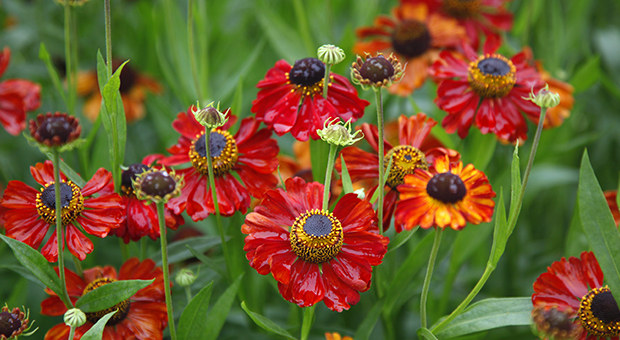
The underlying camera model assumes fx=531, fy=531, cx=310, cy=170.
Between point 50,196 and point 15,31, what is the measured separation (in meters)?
0.87

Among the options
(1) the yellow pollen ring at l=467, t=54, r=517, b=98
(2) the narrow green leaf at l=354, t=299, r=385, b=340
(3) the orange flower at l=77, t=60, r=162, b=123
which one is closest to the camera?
(2) the narrow green leaf at l=354, t=299, r=385, b=340

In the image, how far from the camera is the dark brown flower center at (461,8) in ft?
4.15

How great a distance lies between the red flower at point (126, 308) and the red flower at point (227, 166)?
105 millimetres

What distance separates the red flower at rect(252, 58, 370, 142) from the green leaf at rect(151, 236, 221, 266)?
0.61 ft

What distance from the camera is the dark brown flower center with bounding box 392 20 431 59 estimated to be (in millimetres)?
1139

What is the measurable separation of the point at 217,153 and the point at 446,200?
0.33 metres

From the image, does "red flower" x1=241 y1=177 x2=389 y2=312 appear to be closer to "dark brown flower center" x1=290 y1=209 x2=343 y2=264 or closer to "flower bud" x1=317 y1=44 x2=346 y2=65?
"dark brown flower center" x1=290 y1=209 x2=343 y2=264

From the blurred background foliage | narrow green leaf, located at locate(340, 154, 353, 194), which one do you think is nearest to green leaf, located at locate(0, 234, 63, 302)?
the blurred background foliage

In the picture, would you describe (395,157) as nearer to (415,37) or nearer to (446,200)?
(446,200)

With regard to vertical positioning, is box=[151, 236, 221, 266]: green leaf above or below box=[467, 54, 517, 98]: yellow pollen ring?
below

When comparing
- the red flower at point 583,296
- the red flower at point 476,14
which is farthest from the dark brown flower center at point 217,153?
the red flower at point 476,14

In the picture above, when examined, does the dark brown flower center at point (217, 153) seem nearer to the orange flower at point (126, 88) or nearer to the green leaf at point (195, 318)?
the green leaf at point (195, 318)

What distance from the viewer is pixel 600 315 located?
0.63m

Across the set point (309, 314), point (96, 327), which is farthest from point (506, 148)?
point (96, 327)
